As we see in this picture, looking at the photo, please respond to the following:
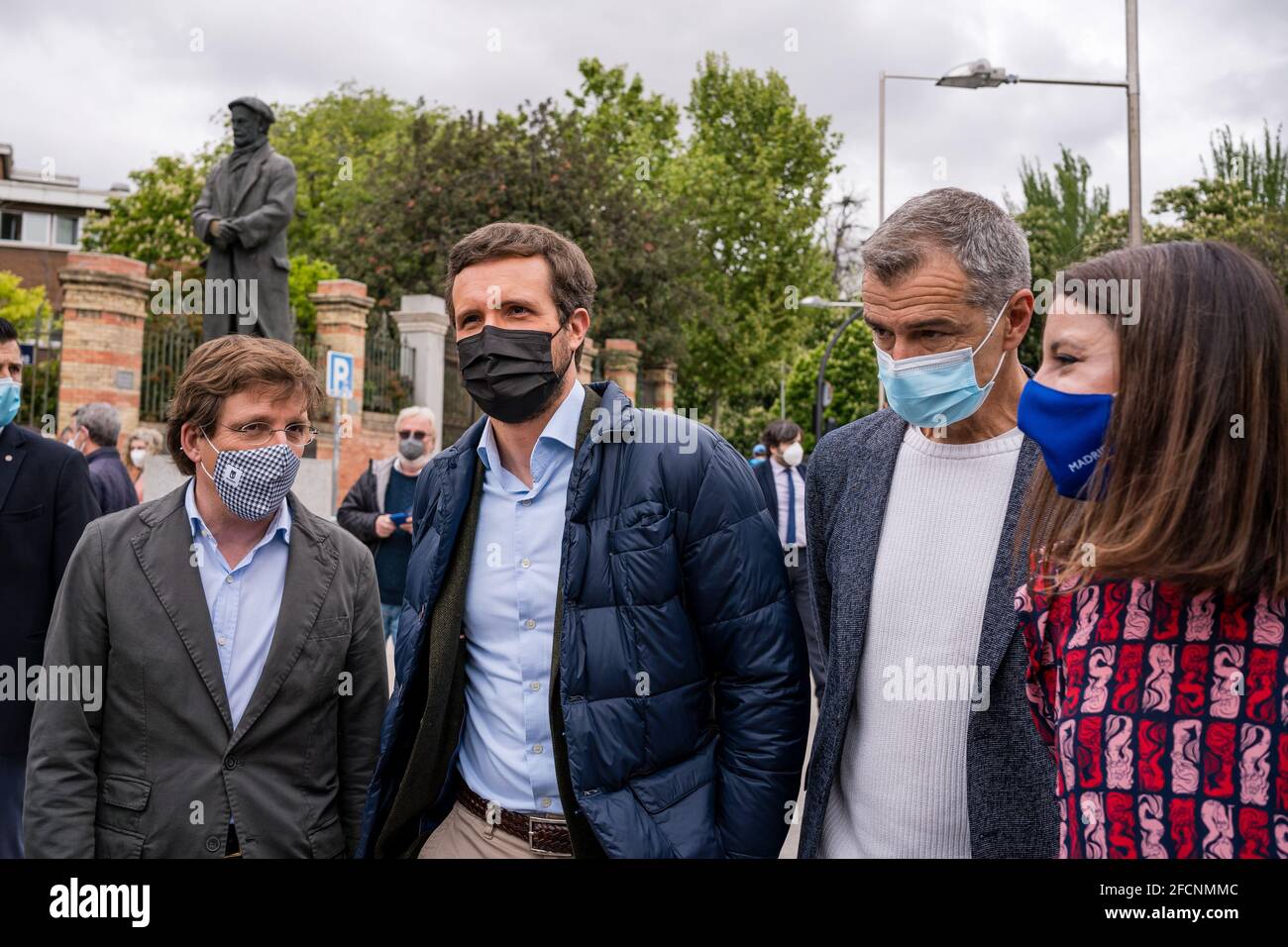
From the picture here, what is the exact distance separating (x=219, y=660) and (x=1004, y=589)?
73.2 inches

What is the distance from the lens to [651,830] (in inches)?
96.7

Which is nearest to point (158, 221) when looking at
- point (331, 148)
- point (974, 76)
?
point (331, 148)

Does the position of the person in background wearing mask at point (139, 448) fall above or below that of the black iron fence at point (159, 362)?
below

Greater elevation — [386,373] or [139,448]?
[386,373]

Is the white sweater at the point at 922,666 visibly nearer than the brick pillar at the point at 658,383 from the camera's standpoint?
Yes

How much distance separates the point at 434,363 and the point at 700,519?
1915 cm

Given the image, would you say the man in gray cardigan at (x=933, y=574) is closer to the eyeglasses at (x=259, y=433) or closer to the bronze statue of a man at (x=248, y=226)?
the eyeglasses at (x=259, y=433)

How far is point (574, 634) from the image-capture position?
253 centimetres

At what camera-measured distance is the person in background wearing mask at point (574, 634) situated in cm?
251

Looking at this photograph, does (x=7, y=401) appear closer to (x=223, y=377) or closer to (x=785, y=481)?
(x=223, y=377)

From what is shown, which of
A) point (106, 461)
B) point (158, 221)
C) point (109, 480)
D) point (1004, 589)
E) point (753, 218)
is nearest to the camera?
point (1004, 589)

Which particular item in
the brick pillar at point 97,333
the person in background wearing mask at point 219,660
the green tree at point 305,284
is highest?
the green tree at point 305,284

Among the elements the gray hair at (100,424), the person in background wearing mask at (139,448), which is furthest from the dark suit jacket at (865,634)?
the person in background wearing mask at (139,448)

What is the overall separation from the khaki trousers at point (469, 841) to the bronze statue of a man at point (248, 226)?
9304 millimetres
